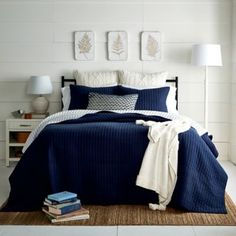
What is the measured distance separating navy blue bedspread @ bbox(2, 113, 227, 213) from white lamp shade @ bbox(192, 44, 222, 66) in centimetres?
189

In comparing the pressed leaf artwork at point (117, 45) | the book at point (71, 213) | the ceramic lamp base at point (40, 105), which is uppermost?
the pressed leaf artwork at point (117, 45)

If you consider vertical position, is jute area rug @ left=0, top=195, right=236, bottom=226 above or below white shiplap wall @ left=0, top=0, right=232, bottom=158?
below

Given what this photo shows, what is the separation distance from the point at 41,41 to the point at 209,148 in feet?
9.37

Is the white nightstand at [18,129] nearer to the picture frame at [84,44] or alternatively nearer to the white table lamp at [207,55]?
the picture frame at [84,44]

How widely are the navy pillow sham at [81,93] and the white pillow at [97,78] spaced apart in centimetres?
16

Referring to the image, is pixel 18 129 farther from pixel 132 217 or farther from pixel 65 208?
pixel 132 217

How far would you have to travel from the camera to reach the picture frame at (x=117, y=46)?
19.5 ft

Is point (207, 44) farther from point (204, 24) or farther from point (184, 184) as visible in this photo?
point (184, 184)

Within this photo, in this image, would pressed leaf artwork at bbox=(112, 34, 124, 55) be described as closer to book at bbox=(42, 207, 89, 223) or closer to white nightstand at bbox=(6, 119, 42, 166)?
white nightstand at bbox=(6, 119, 42, 166)

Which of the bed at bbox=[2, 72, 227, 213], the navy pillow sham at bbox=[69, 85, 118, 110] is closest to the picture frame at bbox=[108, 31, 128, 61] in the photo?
the navy pillow sham at bbox=[69, 85, 118, 110]

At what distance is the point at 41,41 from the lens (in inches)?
236

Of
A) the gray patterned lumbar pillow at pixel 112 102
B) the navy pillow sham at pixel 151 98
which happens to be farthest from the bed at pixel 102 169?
the navy pillow sham at pixel 151 98

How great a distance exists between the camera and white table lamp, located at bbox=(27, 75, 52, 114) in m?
5.70

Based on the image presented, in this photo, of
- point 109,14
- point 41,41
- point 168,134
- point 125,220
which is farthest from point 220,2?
point 125,220
